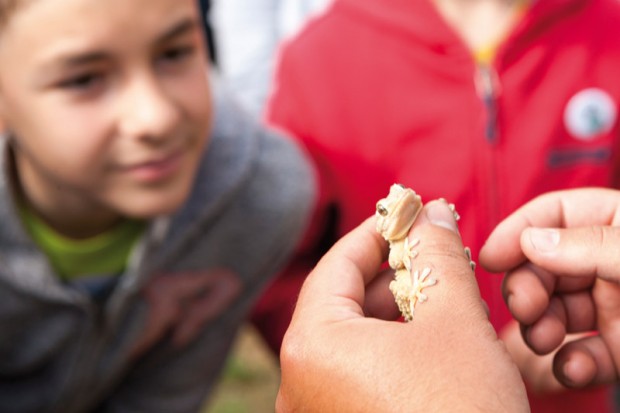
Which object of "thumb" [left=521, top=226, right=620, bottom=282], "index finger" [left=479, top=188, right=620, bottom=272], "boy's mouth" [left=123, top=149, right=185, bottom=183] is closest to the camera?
"thumb" [left=521, top=226, right=620, bottom=282]

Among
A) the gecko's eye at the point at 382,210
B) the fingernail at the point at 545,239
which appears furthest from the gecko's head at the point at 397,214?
the fingernail at the point at 545,239

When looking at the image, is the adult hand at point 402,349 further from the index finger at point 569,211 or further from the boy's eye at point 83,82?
the boy's eye at point 83,82

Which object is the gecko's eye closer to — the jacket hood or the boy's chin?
Answer: the boy's chin

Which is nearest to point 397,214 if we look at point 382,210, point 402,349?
point 382,210

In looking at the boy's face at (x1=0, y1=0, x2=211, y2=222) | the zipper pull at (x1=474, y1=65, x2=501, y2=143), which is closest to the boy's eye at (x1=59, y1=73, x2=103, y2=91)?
the boy's face at (x1=0, y1=0, x2=211, y2=222)

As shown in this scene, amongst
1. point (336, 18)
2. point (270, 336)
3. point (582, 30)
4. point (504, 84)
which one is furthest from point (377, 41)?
point (270, 336)

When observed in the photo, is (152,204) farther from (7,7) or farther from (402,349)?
(402,349)

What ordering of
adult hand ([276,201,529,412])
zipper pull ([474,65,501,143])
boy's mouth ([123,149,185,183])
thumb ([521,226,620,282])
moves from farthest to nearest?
zipper pull ([474,65,501,143]), boy's mouth ([123,149,185,183]), thumb ([521,226,620,282]), adult hand ([276,201,529,412])
